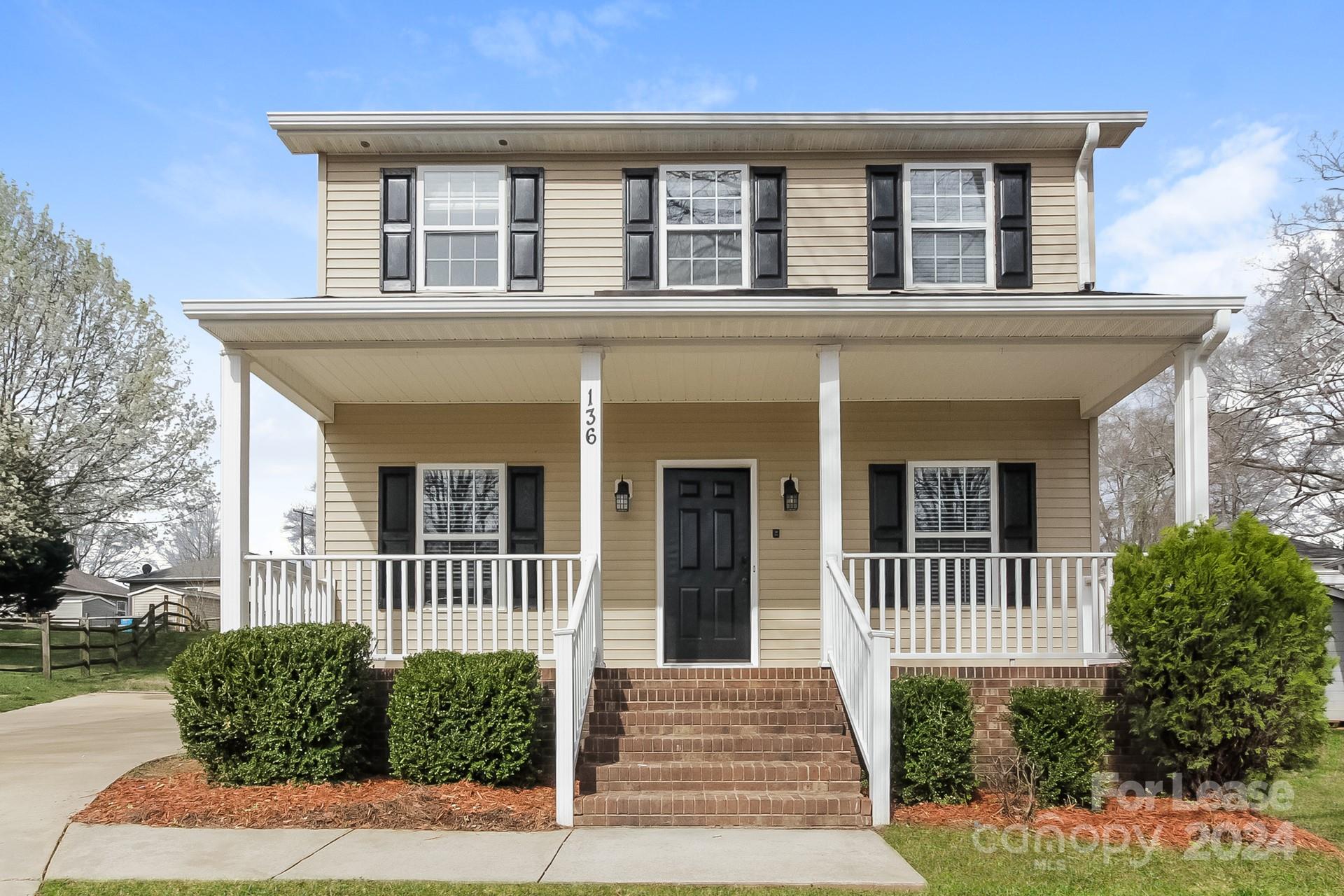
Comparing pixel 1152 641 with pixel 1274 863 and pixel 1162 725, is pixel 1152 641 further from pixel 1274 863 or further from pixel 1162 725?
pixel 1274 863

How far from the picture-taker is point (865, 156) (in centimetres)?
1056

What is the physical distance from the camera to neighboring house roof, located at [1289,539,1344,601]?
44.0 feet

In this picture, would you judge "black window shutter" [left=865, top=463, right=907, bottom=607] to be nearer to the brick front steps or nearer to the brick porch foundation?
the brick porch foundation

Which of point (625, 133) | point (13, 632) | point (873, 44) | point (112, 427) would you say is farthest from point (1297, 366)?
point (13, 632)

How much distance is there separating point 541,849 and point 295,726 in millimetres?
2262

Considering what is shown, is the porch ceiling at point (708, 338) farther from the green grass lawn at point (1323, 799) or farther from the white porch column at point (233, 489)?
the green grass lawn at point (1323, 799)

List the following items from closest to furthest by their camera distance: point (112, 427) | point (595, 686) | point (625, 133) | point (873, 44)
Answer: point (595, 686), point (625, 133), point (873, 44), point (112, 427)

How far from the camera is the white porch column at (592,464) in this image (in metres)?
8.08

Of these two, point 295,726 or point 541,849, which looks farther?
point 295,726

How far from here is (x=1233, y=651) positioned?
6.97m

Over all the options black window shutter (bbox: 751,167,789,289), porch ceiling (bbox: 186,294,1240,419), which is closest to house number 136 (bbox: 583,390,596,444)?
porch ceiling (bbox: 186,294,1240,419)

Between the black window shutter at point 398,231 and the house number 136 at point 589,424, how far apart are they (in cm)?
309

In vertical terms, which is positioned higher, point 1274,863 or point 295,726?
point 295,726

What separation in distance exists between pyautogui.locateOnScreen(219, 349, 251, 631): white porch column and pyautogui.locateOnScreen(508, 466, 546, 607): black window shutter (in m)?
2.83
